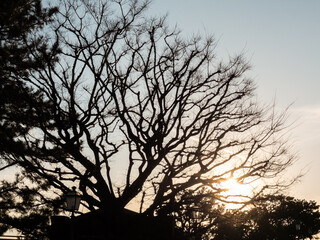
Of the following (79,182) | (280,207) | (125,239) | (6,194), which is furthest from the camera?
(280,207)

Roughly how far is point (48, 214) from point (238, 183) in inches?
392

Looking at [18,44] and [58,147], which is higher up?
[18,44]

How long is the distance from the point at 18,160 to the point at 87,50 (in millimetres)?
6041

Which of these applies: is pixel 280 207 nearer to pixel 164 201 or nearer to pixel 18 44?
pixel 164 201

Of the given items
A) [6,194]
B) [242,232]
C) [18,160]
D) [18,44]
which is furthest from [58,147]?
[242,232]

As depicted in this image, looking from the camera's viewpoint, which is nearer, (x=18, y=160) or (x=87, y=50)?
(x=18, y=160)

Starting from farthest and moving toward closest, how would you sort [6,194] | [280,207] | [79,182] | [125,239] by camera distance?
[280,207]
[6,194]
[125,239]
[79,182]

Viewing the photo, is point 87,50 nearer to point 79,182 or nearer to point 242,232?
point 79,182

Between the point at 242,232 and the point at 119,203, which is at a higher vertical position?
the point at 242,232

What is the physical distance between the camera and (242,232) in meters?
72.2

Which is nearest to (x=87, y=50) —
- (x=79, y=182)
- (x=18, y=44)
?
(x=18, y=44)

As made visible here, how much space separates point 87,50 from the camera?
60.7ft

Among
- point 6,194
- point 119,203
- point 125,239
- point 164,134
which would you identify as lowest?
point 125,239

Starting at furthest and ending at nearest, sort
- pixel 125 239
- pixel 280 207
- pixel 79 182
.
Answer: pixel 280 207
pixel 125 239
pixel 79 182
